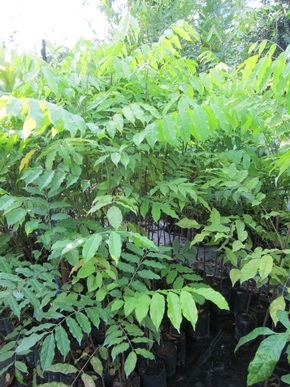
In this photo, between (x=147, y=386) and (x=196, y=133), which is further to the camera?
(x=147, y=386)

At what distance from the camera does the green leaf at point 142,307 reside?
1087mm

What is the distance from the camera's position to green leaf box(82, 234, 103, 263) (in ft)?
3.09

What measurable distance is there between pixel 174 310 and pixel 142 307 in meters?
0.14

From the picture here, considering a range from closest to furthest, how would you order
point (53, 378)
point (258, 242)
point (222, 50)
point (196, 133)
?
1. point (196, 133)
2. point (53, 378)
3. point (258, 242)
4. point (222, 50)

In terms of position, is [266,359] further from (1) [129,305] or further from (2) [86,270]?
(2) [86,270]

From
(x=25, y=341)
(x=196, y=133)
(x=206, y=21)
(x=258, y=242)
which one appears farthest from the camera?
(x=206, y=21)

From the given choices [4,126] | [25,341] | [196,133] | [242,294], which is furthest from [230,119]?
[242,294]

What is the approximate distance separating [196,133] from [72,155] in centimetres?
55

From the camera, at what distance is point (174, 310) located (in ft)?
3.39

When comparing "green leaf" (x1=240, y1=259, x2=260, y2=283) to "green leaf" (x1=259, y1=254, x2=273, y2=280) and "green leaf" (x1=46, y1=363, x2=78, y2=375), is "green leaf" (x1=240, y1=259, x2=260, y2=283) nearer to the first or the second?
"green leaf" (x1=259, y1=254, x2=273, y2=280)

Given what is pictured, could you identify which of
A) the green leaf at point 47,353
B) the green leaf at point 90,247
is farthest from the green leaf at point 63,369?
the green leaf at point 90,247

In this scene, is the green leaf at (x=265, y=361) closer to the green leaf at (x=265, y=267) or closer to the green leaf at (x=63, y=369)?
the green leaf at (x=265, y=267)

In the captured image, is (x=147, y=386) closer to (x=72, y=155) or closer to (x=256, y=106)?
(x=72, y=155)

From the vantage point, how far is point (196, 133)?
1.23 metres
